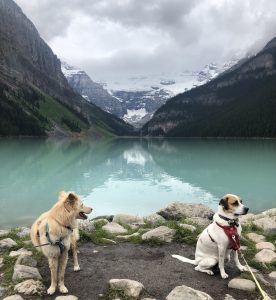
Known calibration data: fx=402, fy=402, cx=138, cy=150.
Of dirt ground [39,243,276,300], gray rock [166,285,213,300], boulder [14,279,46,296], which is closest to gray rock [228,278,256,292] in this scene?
dirt ground [39,243,276,300]

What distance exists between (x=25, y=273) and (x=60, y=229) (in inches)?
82.8

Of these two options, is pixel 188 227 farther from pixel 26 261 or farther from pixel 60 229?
pixel 60 229

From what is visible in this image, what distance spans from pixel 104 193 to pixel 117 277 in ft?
103

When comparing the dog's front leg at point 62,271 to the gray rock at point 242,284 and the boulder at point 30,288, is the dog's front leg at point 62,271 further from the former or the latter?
the gray rock at point 242,284

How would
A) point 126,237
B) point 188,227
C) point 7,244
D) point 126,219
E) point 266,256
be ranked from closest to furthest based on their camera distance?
point 266,256, point 7,244, point 126,237, point 188,227, point 126,219

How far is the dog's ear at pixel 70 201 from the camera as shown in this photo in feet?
31.6

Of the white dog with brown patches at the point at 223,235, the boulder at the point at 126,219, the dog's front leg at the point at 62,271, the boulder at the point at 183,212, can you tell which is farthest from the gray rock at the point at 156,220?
the dog's front leg at the point at 62,271

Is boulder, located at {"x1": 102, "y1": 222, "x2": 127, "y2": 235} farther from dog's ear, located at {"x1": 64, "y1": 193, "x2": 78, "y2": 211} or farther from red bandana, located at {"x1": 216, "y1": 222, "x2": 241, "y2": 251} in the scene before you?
dog's ear, located at {"x1": 64, "y1": 193, "x2": 78, "y2": 211}

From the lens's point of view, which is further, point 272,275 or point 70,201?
Answer: point 272,275

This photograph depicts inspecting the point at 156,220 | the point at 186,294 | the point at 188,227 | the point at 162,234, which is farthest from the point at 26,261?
the point at 156,220

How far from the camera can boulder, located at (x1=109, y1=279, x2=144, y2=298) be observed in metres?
A: 10.1

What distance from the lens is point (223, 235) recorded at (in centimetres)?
1102

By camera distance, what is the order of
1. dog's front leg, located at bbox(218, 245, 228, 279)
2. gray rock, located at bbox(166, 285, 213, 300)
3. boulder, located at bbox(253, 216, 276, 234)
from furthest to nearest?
boulder, located at bbox(253, 216, 276, 234), dog's front leg, located at bbox(218, 245, 228, 279), gray rock, located at bbox(166, 285, 213, 300)

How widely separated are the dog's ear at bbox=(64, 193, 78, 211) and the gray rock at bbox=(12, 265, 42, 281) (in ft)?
8.47
